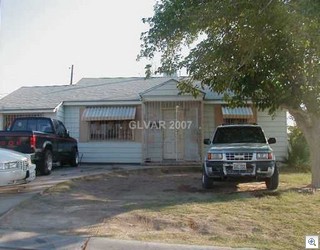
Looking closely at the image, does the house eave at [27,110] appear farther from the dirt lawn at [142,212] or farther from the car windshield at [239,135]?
the car windshield at [239,135]

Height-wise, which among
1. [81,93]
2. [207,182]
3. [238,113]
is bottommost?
[207,182]

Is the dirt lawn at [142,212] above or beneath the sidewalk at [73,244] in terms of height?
above

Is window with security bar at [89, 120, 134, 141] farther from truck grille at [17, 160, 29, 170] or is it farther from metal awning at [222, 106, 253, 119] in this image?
truck grille at [17, 160, 29, 170]

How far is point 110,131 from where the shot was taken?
1962 centimetres

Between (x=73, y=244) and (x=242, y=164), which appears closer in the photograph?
(x=73, y=244)

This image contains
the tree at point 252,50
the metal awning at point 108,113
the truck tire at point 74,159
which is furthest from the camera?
the metal awning at point 108,113

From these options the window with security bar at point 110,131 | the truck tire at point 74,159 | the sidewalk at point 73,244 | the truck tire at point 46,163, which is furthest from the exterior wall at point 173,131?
the sidewalk at point 73,244

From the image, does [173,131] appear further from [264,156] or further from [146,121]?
[264,156]

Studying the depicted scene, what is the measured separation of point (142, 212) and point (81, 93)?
526 inches

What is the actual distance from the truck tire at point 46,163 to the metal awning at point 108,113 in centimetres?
480

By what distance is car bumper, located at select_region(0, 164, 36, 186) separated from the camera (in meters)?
9.53

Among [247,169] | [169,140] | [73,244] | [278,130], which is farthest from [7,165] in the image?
[278,130]

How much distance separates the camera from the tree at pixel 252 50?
9.29 meters

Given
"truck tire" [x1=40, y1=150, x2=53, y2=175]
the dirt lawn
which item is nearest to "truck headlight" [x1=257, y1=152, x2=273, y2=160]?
the dirt lawn
